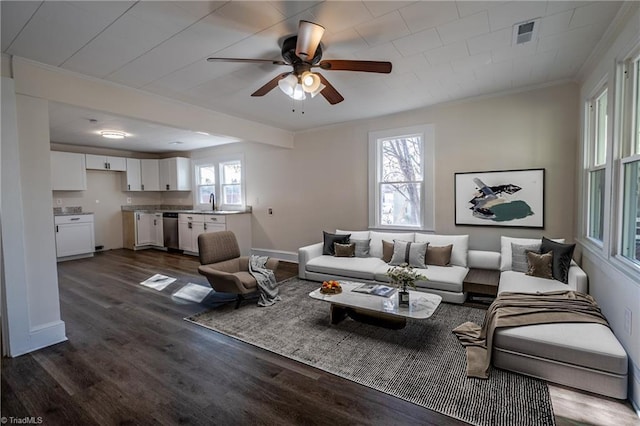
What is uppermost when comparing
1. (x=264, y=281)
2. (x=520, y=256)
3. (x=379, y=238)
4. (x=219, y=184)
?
(x=219, y=184)

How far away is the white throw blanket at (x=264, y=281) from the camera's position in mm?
3783

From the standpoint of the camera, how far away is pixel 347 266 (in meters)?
4.37

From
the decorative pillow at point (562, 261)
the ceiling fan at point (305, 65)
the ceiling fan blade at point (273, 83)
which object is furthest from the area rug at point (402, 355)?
the ceiling fan blade at point (273, 83)

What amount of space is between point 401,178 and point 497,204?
1460mm

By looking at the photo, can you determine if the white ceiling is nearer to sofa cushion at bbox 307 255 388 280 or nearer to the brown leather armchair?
the brown leather armchair

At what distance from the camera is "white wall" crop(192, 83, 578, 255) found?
383cm

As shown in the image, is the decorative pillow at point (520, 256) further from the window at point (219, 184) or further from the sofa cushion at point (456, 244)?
the window at point (219, 184)

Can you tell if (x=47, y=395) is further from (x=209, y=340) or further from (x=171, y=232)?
(x=171, y=232)

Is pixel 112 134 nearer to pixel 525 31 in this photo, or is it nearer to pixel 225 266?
pixel 225 266

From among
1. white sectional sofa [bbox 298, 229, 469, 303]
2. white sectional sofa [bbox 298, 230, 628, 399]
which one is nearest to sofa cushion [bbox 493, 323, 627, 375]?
white sectional sofa [bbox 298, 230, 628, 399]

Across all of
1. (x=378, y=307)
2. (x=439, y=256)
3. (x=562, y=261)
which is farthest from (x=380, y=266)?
(x=562, y=261)

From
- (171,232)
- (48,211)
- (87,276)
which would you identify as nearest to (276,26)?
(48,211)

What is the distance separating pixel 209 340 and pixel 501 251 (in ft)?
12.2

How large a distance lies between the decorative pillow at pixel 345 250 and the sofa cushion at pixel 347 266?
7 centimetres
